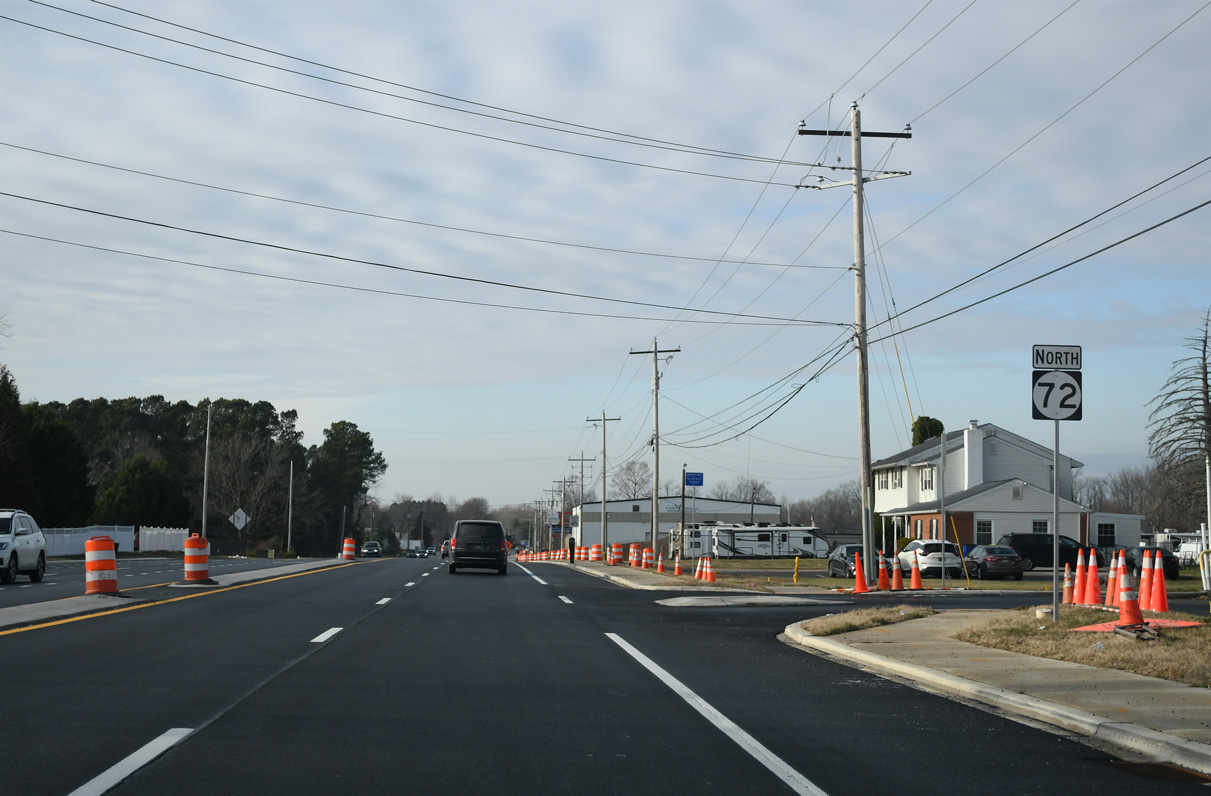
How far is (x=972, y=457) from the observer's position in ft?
210

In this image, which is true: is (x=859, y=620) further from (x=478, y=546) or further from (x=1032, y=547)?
(x=1032, y=547)

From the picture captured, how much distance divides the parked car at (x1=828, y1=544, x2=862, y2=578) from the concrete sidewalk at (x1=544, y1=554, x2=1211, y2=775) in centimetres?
2603

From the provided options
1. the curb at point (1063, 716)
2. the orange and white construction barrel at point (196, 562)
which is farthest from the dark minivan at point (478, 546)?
the curb at point (1063, 716)

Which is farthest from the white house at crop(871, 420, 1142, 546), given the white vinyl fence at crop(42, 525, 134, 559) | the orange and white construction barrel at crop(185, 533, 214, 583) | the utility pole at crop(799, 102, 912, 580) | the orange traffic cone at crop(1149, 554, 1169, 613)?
the white vinyl fence at crop(42, 525, 134, 559)

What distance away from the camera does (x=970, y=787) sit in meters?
6.68

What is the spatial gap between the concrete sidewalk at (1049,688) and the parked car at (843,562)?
26034 millimetres

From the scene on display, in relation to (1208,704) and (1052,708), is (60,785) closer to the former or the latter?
(1052,708)

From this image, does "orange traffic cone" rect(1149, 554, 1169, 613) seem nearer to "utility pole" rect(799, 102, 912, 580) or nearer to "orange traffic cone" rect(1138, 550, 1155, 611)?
"orange traffic cone" rect(1138, 550, 1155, 611)

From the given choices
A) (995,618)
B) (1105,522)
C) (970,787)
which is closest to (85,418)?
(1105,522)

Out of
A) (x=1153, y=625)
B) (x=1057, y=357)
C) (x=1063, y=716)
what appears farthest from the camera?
(x=1057, y=357)

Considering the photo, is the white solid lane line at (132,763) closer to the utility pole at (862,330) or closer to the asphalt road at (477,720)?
the asphalt road at (477,720)

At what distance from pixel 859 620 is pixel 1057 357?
539 cm

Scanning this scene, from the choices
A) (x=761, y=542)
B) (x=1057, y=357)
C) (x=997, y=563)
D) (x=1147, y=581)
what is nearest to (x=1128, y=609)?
(x=1057, y=357)

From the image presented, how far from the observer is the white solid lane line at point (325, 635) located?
45.1 ft
